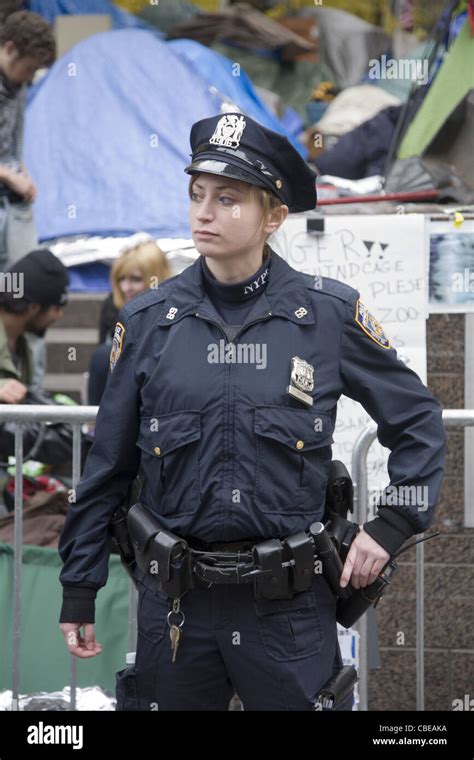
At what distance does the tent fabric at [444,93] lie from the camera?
8.00m

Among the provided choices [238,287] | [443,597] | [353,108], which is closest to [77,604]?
[238,287]

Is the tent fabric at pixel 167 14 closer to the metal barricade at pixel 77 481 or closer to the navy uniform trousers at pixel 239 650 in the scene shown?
the metal barricade at pixel 77 481

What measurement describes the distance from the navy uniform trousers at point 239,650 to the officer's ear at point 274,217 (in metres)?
0.95

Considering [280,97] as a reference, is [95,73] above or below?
below

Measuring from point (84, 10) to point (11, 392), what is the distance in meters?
9.23

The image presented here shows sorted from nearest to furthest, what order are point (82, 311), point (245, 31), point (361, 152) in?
1. point (82, 311)
2. point (361, 152)
3. point (245, 31)

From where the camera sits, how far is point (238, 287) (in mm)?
3352

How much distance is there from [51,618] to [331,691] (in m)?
2.14

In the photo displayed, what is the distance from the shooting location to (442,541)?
17.1 ft

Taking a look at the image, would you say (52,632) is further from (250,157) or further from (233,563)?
(250,157)

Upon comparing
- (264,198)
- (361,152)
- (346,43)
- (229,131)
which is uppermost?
(346,43)

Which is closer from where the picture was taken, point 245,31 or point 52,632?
point 52,632
